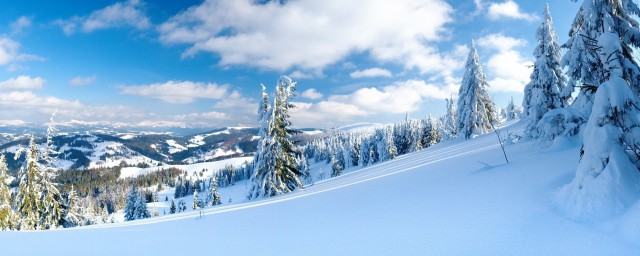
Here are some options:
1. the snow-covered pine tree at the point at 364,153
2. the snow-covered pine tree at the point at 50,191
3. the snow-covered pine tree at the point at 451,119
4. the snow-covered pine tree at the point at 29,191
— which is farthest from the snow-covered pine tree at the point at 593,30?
the snow-covered pine tree at the point at 364,153

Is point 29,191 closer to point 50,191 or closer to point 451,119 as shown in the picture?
point 50,191

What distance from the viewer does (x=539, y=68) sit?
64.2ft

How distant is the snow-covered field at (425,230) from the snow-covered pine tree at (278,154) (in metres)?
13.4

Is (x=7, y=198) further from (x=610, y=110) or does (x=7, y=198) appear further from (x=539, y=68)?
(x=539, y=68)

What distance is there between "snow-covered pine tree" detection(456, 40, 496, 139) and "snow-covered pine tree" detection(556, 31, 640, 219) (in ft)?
102

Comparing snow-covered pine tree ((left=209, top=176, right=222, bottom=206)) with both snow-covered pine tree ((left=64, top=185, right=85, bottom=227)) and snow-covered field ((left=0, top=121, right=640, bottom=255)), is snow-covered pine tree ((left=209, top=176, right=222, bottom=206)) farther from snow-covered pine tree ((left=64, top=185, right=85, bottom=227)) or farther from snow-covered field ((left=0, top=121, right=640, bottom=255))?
snow-covered field ((left=0, top=121, right=640, bottom=255))

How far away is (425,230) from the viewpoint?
14.9ft

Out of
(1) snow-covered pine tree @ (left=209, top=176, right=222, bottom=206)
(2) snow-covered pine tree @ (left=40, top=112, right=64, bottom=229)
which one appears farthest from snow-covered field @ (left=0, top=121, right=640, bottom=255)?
(1) snow-covered pine tree @ (left=209, top=176, right=222, bottom=206)

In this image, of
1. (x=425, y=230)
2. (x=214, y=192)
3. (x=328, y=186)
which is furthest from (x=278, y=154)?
(x=214, y=192)

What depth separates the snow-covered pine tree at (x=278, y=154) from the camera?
21.2m

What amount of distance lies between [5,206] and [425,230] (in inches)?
1202

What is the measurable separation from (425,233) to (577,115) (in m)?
7.78

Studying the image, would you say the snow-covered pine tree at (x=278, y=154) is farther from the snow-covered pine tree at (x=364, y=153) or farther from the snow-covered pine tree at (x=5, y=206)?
the snow-covered pine tree at (x=364, y=153)

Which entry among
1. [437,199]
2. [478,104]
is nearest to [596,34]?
[437,199]
